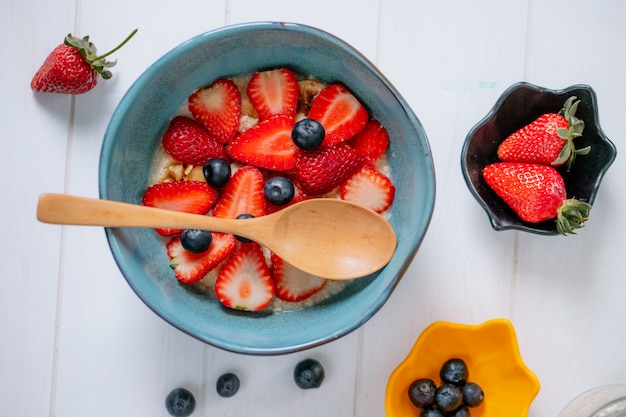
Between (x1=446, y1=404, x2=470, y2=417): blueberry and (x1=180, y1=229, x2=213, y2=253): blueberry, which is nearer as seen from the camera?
(x1=180, y1=229, x2=213, y2=253): blueberry

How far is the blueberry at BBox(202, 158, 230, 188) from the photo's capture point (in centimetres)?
118

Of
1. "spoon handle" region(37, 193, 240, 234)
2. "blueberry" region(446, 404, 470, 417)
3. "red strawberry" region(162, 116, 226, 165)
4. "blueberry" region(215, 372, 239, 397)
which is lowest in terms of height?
"blueberry" region(446, 404, 470, 417)

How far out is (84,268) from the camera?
4.34 feet

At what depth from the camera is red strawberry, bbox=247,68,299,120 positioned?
1.24 meters

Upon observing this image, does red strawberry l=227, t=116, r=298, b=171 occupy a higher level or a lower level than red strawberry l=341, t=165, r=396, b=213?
higher

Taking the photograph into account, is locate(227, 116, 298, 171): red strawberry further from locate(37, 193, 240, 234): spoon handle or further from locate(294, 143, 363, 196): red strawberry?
locate(37, 193, 240, 234): spoon handle

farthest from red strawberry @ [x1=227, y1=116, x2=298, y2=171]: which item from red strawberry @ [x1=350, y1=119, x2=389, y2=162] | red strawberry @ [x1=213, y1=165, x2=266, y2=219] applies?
red strawberry @ [x1=350, y1=119, x2=389, y2=162]

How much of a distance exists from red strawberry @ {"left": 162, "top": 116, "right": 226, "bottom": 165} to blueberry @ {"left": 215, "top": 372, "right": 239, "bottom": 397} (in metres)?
0.42

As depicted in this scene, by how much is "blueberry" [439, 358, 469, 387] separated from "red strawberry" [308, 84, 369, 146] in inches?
19.4

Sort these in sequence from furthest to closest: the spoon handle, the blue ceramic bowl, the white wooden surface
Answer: the white wooden surface → the blue ceramic bowl → the spoon handle

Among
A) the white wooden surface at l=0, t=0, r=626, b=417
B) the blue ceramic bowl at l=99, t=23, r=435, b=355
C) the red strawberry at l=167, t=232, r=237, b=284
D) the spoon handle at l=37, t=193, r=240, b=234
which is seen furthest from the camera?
the white wooden surface at l=0, t=0, r=626, b=417

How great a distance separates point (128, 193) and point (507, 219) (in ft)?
2.33

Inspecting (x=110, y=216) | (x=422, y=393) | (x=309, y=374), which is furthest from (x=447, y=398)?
(x=110, y=216)

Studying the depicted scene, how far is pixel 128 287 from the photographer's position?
1.32 m
